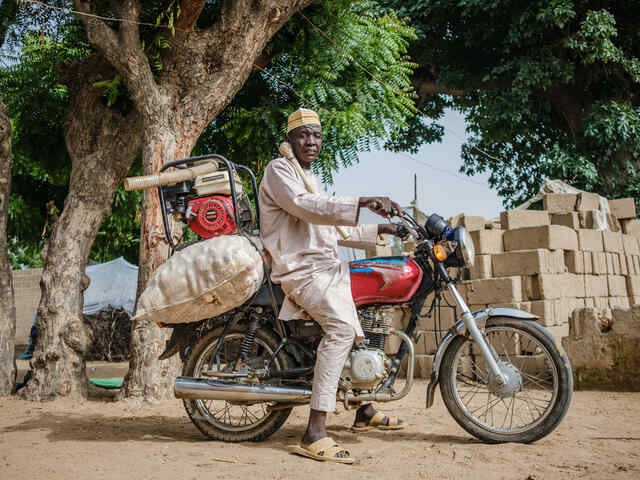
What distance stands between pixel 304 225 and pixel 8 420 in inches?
129

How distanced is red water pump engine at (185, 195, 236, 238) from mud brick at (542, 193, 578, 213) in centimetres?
639

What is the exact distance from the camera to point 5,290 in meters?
6.34

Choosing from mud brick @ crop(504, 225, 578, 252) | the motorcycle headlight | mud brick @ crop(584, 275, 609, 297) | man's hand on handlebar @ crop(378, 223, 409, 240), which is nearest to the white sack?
man's hand on handlebar @ crop(378, 223, 409, 240)

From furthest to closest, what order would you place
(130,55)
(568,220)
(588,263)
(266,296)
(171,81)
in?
(568,220), (588,263), (171,81), (130,55), (266,296)

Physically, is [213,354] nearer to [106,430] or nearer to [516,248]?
[106,430]

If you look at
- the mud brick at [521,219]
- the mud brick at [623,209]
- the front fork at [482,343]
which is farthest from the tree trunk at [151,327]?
the mud brick at [623,209]

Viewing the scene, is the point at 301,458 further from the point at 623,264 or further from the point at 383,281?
the point at 623,264

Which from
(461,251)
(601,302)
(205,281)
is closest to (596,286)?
(601,302)

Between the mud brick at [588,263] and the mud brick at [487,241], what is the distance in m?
1.43

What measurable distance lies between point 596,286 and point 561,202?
1386 millimetres

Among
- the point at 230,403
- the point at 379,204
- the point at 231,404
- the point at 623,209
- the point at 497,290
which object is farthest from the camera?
the point at 623,209

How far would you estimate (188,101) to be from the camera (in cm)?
618

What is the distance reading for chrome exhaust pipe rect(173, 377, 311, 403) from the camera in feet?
12.0

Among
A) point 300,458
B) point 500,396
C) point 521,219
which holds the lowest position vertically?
point 300,458
